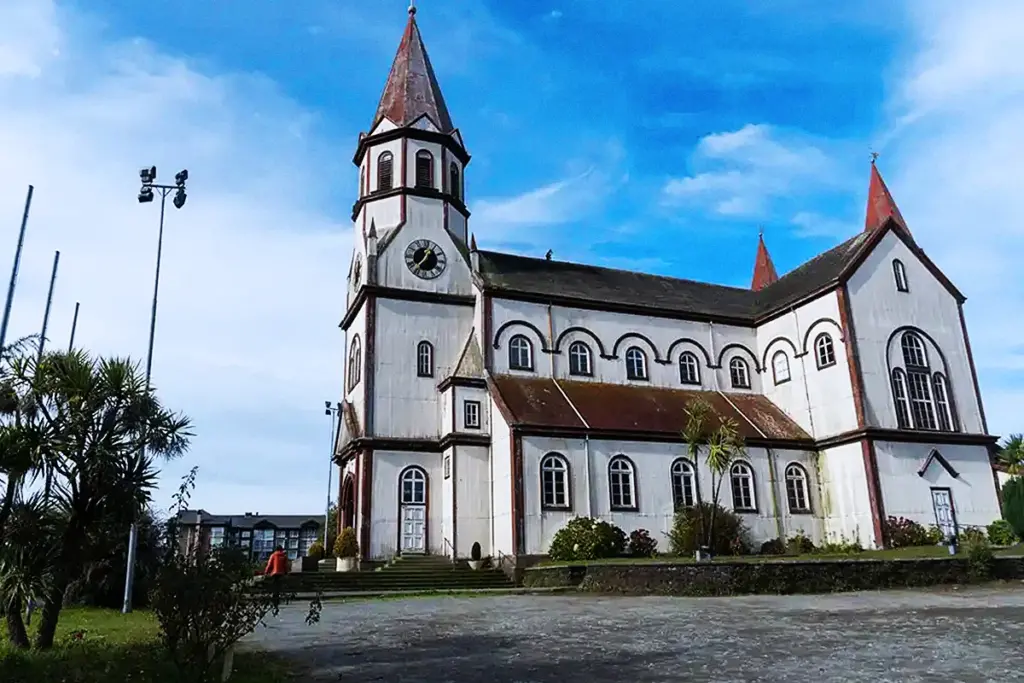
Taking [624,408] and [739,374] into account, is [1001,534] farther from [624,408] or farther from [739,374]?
[624,408]

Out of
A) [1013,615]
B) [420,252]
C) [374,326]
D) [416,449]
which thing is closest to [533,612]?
[1013,615]

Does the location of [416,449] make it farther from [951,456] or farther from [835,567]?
[951,456]

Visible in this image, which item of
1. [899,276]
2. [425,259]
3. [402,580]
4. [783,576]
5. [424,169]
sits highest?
[424,169]

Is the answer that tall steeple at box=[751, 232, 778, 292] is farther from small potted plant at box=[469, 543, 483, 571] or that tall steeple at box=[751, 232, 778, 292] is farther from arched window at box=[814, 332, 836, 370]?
small potted plant at box=[469, 543, 483, 571]

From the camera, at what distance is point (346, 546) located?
27.6m

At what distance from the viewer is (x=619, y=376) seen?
32.9m

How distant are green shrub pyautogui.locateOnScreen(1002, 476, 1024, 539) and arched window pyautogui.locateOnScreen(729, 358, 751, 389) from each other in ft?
34.9

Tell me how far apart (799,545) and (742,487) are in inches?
113

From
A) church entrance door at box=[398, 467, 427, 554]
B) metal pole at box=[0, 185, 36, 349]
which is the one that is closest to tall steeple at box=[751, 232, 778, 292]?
church entrance door at box=[398, 467, 427, 554]

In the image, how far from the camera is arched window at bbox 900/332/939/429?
102 feet

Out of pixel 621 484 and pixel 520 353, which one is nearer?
pixel 621 484

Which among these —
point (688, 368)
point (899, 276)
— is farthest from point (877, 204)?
point (688, 368)

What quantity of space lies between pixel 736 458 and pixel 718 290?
1168 centimetres

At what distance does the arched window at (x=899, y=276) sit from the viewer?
32.9 m
